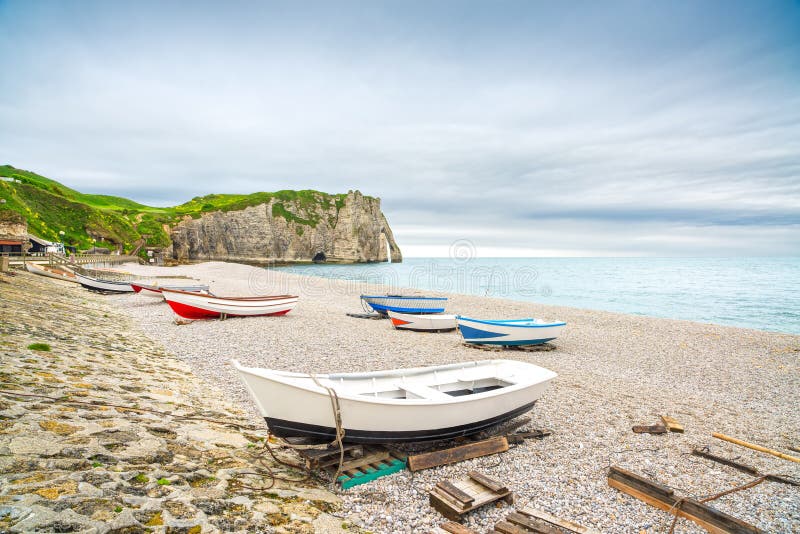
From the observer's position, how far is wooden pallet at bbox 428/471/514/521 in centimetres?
506

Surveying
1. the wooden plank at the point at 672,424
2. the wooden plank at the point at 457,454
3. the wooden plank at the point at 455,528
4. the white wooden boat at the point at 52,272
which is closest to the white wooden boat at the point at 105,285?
the white wooden boat at the point at 52,272

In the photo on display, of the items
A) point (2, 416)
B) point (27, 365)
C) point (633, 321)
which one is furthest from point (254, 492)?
point (633, 321)

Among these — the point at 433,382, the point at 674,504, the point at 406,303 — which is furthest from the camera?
the point at 406,303

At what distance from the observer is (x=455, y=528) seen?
480 centimetres

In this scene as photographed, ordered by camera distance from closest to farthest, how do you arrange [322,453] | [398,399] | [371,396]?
[322,453], [398,399], [371,396]

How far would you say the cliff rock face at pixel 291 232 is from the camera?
293 ft

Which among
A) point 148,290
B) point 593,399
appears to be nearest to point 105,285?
point 148,290

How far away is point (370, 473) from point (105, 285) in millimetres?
29933

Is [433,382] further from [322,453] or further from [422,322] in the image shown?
[422,322]

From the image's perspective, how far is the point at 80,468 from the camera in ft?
14.8

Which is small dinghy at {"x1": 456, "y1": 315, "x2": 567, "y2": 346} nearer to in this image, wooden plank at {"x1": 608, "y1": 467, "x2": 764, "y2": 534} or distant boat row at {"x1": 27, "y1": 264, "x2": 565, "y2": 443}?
distant boat row at {"x1": 27, "y1": 264, "x2": 565, "y2": 443}

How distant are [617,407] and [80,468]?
11016 mm

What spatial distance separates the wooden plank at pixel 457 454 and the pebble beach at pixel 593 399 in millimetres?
136

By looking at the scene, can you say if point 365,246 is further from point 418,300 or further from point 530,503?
point 530,503
